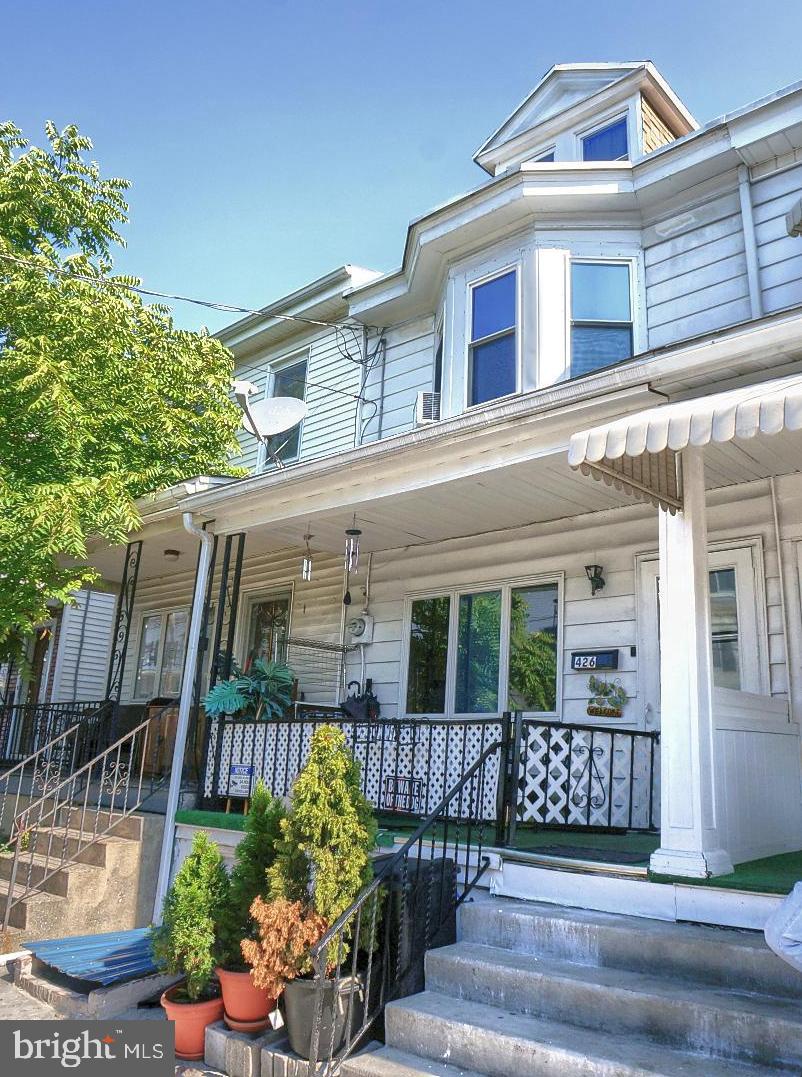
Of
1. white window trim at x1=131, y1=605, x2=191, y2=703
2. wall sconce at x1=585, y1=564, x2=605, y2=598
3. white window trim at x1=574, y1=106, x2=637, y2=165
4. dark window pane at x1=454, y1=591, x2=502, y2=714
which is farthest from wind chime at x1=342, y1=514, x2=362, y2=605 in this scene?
white window trim at x1=574, y1=106, x2=637, y2=165

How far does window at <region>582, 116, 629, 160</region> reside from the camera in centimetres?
956

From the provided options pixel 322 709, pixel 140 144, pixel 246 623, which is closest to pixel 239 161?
pixel 140 144

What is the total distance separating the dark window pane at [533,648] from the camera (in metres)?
8.00

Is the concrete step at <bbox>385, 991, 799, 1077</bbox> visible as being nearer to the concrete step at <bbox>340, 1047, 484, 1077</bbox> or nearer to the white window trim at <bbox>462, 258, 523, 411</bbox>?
the concrete step at <bbox>340, 1047, 484, 1077</bbox>

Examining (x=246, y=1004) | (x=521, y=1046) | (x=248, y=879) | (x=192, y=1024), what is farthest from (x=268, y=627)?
(x=521, y=1046)

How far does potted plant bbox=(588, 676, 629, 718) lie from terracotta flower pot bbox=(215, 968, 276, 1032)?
13.2ft

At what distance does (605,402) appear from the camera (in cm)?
539

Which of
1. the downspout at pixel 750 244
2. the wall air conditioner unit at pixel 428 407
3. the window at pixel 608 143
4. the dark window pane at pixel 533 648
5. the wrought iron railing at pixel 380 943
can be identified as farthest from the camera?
the wall air conditioner unit at pixel 428 407

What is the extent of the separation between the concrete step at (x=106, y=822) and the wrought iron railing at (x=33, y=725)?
4.20ft

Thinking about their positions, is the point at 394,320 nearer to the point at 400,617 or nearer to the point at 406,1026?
the point at 400,617

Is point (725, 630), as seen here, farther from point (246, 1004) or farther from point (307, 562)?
point (246, 1004)

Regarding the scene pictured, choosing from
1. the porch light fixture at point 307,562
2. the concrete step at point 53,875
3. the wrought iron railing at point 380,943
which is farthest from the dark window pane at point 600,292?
the concrete step at point 53,875

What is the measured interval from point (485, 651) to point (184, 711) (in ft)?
10.7

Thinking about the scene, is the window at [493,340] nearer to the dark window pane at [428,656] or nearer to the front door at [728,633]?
the dark window pane at [428,656]
